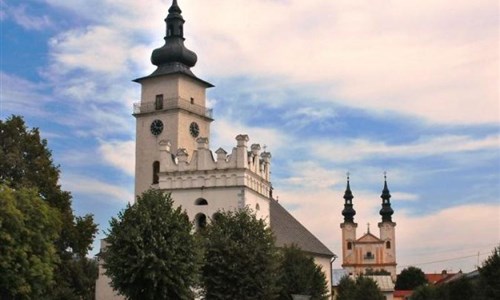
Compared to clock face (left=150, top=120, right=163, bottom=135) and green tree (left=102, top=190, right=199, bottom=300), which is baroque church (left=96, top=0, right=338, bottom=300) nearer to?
clock face (left=150, top=120, right=163, bottom=135)

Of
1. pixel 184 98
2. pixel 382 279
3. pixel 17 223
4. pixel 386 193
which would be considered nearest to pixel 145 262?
pixel 17 223

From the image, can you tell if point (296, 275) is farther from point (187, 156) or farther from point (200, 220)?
point (187, 156)

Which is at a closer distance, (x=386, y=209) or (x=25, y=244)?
(x=25, y=244)

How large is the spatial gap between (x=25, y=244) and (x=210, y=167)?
1952cm

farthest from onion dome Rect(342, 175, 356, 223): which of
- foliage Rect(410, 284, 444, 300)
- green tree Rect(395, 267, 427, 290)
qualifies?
foliage Rect(410, 284, 444, 300)

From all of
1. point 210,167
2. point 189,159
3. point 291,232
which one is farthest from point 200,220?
point 291,232

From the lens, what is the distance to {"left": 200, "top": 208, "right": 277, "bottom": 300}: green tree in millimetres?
46188

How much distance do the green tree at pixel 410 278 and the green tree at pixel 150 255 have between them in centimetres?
12420

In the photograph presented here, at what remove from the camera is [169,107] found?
65.4 metres

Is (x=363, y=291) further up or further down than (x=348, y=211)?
further down

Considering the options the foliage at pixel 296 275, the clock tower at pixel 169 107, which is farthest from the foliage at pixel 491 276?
the clock tower at pixel 169 107

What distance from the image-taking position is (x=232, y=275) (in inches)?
1823

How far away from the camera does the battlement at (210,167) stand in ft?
189

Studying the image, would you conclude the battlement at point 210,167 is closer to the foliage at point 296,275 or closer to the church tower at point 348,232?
the foliage at point 296,275
